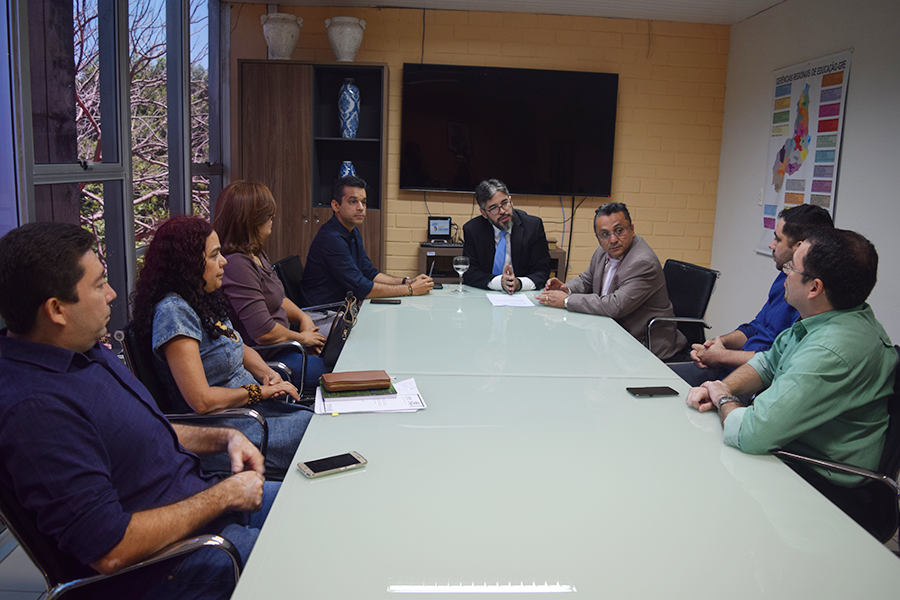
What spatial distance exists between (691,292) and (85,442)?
298cm

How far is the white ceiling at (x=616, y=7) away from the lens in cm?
470

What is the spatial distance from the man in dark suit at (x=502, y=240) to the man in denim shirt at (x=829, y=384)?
2.21 m

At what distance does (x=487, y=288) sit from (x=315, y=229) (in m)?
1.74

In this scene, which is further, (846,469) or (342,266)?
(342,266)

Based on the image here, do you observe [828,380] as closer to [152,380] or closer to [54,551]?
[54,551]

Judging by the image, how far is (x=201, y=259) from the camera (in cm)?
192

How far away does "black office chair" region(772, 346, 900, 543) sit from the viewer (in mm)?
1617

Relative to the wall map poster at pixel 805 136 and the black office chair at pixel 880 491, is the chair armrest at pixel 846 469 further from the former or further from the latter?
the wall map poster at pixel 805 136

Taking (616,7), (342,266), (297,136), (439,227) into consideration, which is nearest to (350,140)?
(297,136)

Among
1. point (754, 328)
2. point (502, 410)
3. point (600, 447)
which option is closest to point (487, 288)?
point (754, 328)

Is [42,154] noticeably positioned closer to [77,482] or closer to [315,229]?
[77,482]

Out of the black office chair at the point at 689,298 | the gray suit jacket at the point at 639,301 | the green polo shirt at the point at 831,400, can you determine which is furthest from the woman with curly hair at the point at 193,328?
the black office chair at the point at 689,298

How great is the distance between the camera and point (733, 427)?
5.11 feet

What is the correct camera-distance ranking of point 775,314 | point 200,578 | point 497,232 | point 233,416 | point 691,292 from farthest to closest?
point 497,232 → point 691,292 → point 775,314 → point 233,416 → point 200,578
